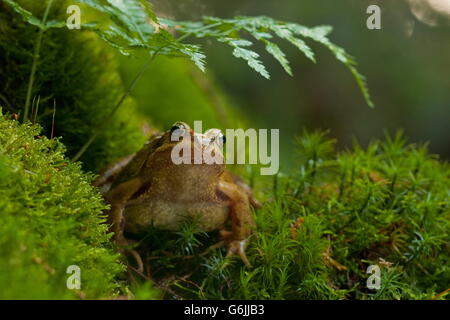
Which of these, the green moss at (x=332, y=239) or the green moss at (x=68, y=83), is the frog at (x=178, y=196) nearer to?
the green moss at (x=332, y=239)

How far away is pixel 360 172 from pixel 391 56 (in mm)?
5529

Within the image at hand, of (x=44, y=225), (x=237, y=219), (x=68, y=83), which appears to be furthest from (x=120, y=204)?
(x=44, y=225)

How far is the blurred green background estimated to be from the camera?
7.76m

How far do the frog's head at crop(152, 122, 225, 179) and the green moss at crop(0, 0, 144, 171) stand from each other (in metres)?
0.52

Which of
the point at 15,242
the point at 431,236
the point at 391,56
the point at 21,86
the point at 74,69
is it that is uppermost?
the point at 391,56

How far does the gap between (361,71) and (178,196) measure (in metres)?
6.21

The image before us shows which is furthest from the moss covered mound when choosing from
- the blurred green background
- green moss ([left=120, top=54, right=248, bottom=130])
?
the blurred green background

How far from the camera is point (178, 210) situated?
2453 mm

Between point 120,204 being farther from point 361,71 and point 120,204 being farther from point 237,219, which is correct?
point 361,71

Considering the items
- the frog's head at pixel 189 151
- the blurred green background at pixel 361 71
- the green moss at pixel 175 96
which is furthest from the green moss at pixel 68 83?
the blurred green background at pixel 361 71

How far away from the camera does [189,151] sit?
2371 millimetres

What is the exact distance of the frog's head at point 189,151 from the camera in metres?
2.34
